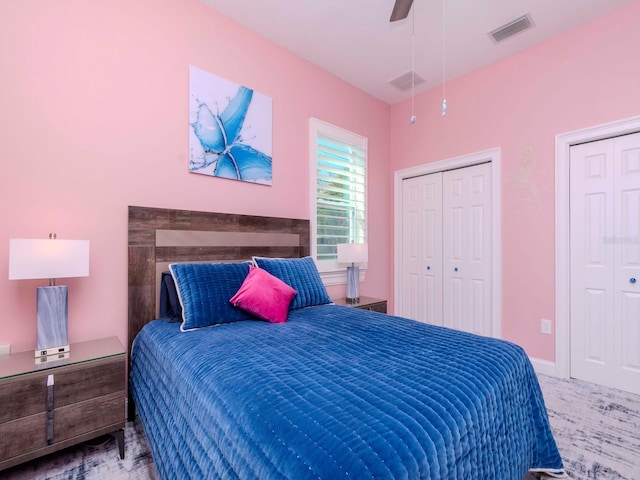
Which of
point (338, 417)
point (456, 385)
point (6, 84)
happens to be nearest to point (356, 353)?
point (456, 385)

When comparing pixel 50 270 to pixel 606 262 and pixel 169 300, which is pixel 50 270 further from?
pixel 606 262

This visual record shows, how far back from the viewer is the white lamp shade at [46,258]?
1.52 meters

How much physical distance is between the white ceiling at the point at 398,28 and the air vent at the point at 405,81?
86 millimetres

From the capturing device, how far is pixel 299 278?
2504 millimetres

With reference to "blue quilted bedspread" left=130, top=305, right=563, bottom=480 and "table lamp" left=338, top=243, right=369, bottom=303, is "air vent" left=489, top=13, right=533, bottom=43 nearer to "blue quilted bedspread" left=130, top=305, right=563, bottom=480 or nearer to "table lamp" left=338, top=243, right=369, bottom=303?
"table lamp" left=338, top=243, right=369, bottom=303

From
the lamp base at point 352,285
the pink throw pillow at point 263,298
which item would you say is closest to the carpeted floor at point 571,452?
the pink throw pillow at point 263,298

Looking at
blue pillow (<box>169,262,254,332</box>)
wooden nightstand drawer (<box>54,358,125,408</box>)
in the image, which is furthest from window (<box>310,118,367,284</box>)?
wooden nightstand drawer (<box>54,358,125,408</box>)

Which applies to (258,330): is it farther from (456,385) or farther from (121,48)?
(121,48)

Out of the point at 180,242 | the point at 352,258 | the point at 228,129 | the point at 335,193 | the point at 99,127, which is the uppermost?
the point at 228,129

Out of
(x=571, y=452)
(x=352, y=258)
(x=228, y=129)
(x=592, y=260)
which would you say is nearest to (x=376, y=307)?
(x=352, y=258)

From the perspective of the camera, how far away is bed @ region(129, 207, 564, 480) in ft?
2.65

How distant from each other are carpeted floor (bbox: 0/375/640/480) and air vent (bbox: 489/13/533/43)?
3.13 m

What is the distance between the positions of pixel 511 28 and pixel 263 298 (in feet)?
10.3

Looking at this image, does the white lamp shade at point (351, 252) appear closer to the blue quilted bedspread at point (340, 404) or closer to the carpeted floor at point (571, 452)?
the blue quilted bedspread at point (340, 404)
